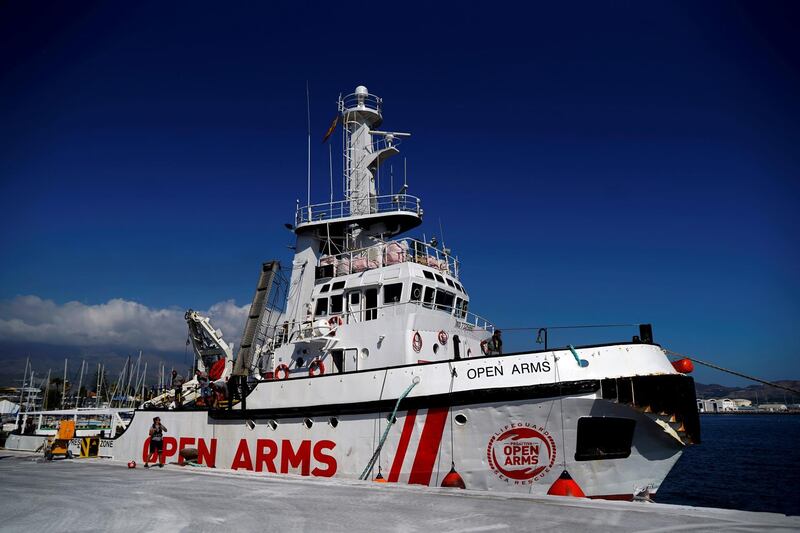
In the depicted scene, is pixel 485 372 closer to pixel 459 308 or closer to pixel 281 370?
pixel 459 308

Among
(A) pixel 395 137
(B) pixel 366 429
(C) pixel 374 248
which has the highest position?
(A) pixel 395 137

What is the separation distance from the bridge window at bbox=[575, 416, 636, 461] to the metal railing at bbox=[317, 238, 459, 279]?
7.60m

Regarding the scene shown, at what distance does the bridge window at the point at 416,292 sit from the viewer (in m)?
15.3

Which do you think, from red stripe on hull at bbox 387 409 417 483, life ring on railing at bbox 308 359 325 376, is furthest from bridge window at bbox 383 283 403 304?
red stripe on hull at bbox 387 409 417 483

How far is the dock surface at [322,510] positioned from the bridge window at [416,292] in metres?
6.17

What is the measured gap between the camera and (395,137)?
21.2 metres

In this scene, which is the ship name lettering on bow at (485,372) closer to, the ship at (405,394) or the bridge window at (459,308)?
the ship at (405,394)

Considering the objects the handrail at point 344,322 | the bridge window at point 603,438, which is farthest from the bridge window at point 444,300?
the bridge window at point 603,438

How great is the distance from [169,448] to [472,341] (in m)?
10.3

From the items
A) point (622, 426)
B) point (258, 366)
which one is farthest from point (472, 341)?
point (258, 366)

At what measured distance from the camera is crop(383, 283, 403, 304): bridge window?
15474 millimetres

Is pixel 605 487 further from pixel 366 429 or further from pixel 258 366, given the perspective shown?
pixel 258 366

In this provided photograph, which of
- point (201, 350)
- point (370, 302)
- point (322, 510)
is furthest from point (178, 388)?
point (322, 510)

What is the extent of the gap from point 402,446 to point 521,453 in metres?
2.81
